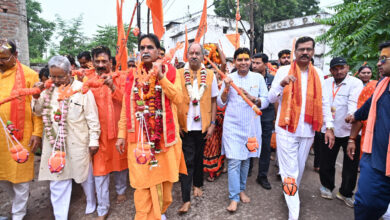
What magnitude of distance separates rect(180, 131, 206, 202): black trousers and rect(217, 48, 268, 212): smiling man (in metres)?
0.41

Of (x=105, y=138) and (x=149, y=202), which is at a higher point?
(x=105, y=138)

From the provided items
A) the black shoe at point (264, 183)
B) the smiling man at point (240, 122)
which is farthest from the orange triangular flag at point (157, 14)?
the black shoe at point (264, 183)

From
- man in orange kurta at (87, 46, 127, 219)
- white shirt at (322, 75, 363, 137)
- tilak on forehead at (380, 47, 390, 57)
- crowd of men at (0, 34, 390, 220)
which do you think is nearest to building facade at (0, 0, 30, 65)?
crowd of men at (0, 34, 390, 220)

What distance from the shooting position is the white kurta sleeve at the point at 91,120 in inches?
113

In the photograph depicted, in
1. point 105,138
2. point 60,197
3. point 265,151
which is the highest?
point 105,138

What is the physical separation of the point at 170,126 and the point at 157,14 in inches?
65.3

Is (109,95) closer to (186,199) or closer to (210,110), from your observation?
(210,110)

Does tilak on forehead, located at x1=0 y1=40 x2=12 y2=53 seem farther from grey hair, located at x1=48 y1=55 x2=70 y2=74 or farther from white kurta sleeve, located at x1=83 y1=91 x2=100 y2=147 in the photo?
white kurta sleeve, located at x1=83 y1=91 x2=100 y2=147

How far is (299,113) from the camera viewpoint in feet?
9.59

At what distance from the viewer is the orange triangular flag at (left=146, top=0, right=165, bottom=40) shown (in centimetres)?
309

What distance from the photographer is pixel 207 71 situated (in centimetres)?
347

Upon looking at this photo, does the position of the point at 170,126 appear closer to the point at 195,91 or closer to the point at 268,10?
the point at 195,91

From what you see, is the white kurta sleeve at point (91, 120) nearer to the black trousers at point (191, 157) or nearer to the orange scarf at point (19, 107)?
the orange scarf at point (19, 107)

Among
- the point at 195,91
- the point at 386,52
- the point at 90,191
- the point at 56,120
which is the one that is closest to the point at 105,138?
the point at 56,120
